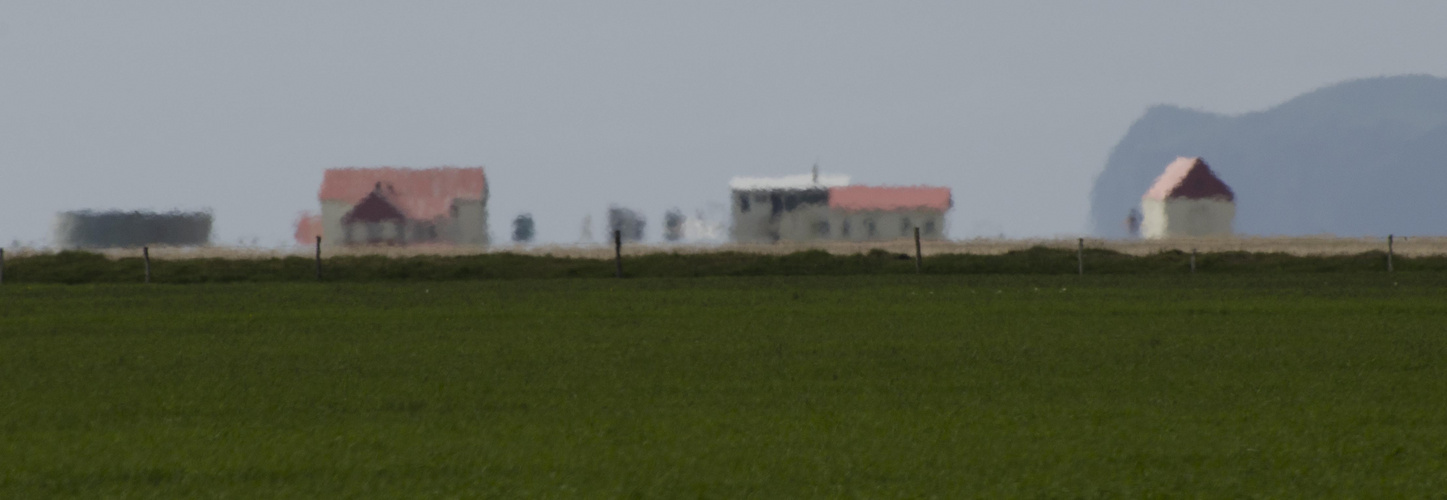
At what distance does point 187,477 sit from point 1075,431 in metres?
3.96

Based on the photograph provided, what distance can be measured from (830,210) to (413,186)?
23.4m

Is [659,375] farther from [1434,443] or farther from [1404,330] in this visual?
[1404,330]

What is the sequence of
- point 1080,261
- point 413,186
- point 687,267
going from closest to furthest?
1. point 1080,261
2. point 687,267
3. point 413,186

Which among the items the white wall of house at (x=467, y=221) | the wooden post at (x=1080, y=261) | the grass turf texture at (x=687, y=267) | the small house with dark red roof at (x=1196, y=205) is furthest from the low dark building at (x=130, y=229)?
the small house with dark red roof at (x=1196, y=205)

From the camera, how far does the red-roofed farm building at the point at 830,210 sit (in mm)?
96188

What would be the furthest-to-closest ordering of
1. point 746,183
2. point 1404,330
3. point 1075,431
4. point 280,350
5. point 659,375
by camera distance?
point 746,183 → point 1404,330 → point 280,350 → point 659,375 → point 1075,431

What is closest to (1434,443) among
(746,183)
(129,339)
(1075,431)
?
(1075,431)

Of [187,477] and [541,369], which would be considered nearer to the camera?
[187,477]

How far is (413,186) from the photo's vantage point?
9569 centimetres

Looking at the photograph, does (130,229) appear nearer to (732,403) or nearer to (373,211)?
(373,211)

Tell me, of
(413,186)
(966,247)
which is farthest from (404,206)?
(966,247)

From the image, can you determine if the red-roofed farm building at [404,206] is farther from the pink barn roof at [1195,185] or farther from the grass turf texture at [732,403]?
the grass turf texture at [732,403]

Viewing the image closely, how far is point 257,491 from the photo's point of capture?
21.2 feet

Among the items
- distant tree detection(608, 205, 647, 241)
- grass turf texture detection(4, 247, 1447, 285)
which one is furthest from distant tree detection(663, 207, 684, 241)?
grass turf texture detection(4, 247, 1447, 285)
